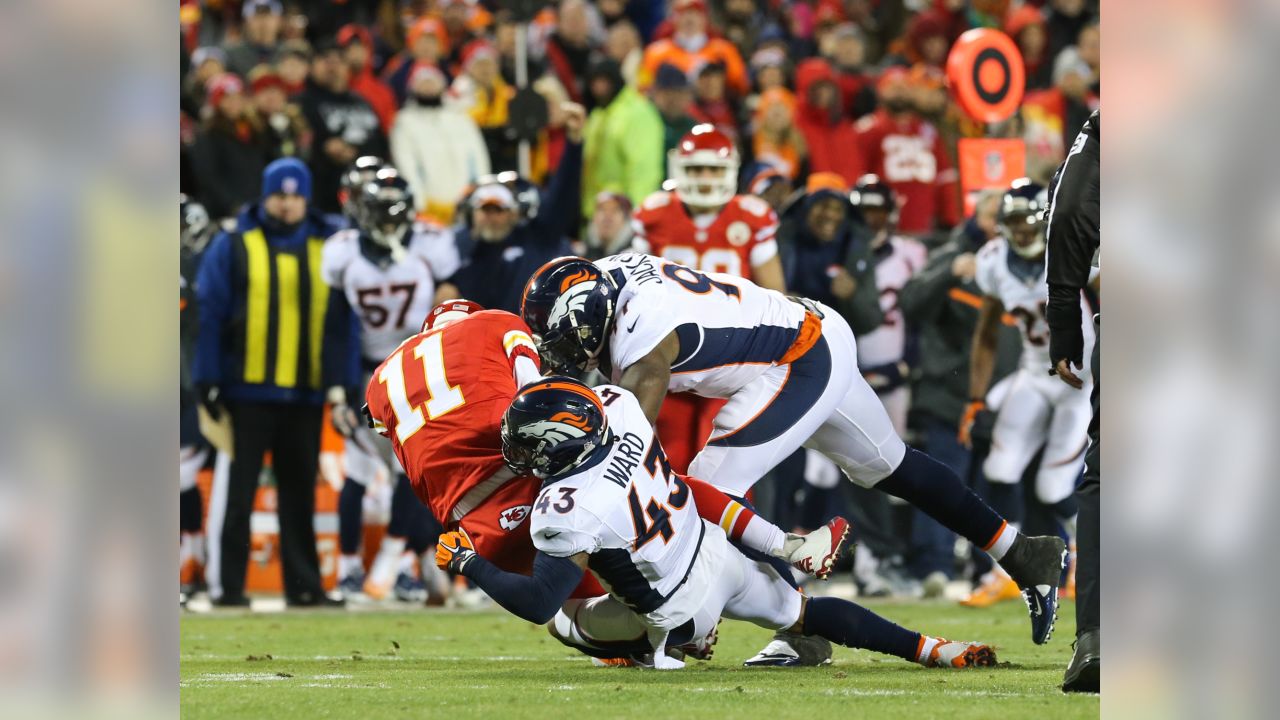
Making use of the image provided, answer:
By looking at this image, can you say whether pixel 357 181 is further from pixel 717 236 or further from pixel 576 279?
pixel 576 279

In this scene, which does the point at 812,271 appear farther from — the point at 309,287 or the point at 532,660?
the point at 532,660

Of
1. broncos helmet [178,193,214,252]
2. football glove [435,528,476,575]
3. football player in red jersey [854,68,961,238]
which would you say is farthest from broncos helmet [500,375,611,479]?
football player in red jersey [854,68,961,238]

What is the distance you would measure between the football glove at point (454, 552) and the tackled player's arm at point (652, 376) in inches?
34.9

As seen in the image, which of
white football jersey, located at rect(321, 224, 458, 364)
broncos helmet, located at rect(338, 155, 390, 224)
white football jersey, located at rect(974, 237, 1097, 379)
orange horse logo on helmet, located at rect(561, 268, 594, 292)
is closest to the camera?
orange horse logo on helmet, located at rect(561, 268, 594, 292)

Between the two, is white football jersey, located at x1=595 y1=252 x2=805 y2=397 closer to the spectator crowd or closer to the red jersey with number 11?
the red jersey with number 11

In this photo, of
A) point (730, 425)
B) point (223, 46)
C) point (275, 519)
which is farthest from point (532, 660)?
point (223, 46)

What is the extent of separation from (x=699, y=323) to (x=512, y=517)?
0.92 m

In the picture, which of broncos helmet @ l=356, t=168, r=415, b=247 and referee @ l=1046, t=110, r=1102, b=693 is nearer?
referee @ l=1046, t=110, r=1102, b=693

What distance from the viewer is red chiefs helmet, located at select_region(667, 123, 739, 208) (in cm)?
988

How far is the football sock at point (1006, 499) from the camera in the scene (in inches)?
390

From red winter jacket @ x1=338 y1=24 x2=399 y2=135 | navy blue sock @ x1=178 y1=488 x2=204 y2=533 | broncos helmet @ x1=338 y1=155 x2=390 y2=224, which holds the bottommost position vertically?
navy blue sock @ x1=178 y1=488 x2=204 y2=533

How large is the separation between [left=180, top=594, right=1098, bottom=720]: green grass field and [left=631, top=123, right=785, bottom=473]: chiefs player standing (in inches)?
81.8

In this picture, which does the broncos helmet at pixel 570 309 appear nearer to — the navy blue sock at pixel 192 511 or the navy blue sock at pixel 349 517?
the navy blue sock at pixel 349 517
